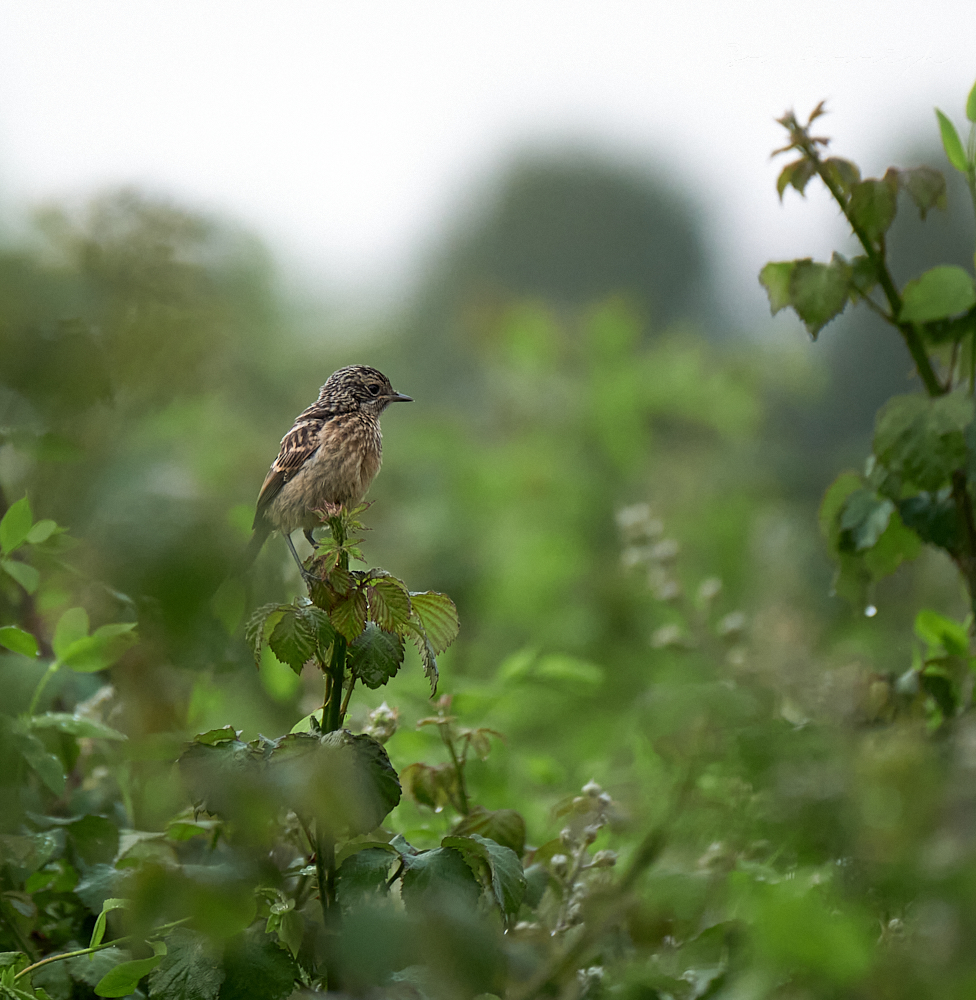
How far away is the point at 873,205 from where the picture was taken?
4.47ft

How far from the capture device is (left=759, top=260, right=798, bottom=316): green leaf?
140cm

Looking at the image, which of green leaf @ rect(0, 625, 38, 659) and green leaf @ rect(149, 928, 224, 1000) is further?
green leaf @ rect(0, 625, 38, 659)

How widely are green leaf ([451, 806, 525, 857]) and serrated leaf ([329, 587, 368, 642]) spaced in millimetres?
328

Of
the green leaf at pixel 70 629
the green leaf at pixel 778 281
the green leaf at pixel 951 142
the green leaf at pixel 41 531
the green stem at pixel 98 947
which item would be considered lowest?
the green stem at pixel 98 947

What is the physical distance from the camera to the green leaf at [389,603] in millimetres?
933

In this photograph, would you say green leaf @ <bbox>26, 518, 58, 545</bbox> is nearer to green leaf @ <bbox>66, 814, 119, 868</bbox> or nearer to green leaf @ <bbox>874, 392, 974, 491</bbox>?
green leaf @ <bbox>66, 814, 119, 868</bbox>

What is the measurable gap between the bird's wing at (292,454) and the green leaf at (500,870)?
47cm

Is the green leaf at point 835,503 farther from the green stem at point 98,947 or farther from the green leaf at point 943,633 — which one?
the green stem at point 98,947

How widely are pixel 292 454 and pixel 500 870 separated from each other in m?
0.53

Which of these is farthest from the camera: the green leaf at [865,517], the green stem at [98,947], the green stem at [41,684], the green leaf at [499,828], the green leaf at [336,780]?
the green leaf at [865,517]

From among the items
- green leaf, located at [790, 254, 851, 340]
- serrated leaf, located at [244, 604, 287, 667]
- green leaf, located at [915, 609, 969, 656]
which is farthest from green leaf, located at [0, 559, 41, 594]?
green leaf, located at [915, 609, 969, 656]

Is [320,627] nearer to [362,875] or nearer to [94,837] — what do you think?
[362,875]

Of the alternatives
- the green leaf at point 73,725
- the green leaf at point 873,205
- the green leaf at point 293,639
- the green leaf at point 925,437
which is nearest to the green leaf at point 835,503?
the green leaf at point 925,437

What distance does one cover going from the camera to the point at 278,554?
4.86 feet
